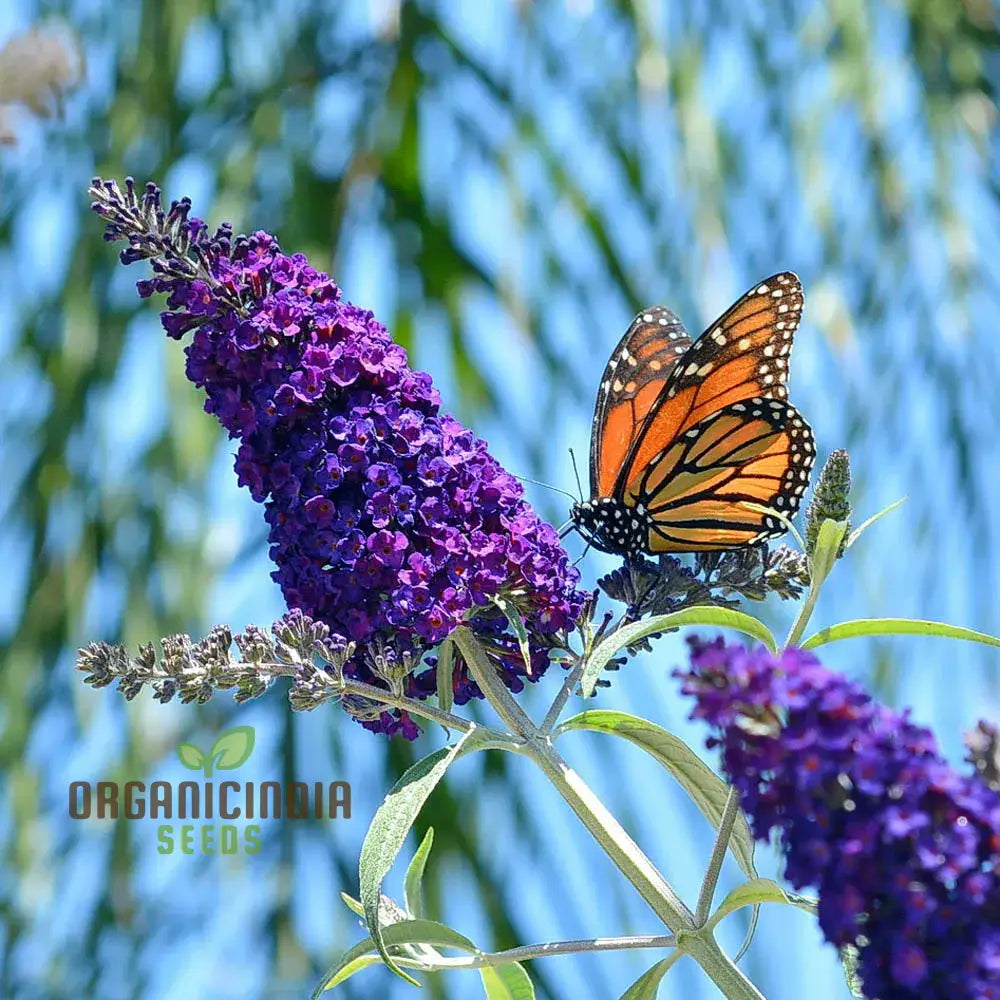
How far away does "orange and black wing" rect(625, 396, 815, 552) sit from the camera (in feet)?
4.69

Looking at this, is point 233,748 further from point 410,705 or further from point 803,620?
point 803,620

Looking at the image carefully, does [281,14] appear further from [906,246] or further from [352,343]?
[352,343]

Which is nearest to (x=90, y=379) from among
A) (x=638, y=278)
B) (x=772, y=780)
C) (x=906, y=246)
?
(x=638, y=278)

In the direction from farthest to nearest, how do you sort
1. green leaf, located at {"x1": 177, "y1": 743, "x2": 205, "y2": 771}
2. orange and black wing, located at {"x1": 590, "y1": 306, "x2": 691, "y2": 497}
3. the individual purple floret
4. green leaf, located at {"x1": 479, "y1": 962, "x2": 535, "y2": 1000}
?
green leaf, located at {"x1": 177, "y1": 743, "x2": 205, "y2": 771} < orange and black wing, located at {"x1": 590, "y1": 306, "x2": 691, "y2": 497} < green leaf, located at {"x1": 479, "y1": 962, "x2": 535, "y2": 1000} < the individual purple floret

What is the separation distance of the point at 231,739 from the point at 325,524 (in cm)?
112

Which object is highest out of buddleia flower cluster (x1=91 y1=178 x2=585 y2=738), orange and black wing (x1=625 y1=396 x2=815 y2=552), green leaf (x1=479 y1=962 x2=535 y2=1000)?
orange and black wing (x1=625 y1=396 x2=815 y2=552)

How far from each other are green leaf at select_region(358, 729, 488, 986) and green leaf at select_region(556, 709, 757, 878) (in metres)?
0.10

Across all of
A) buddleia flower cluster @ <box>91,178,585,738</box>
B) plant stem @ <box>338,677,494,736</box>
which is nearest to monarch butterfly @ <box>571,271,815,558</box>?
buddleia flower cluster @ <box>91,178,585,738</box>

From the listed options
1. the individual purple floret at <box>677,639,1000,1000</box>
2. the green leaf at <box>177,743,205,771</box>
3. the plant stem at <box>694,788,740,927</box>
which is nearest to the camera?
the individual purple floret at <box>677,639,1000,1000</box>

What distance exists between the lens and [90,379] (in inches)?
99.2

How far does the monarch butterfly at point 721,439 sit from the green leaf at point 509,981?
511 mm

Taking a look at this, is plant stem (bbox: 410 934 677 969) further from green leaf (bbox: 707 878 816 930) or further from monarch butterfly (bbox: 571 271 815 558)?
monarch butterfly (bbox: 571 271 815 558)

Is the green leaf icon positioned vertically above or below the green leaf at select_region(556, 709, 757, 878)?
above

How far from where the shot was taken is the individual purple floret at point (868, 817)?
603 millimetres
